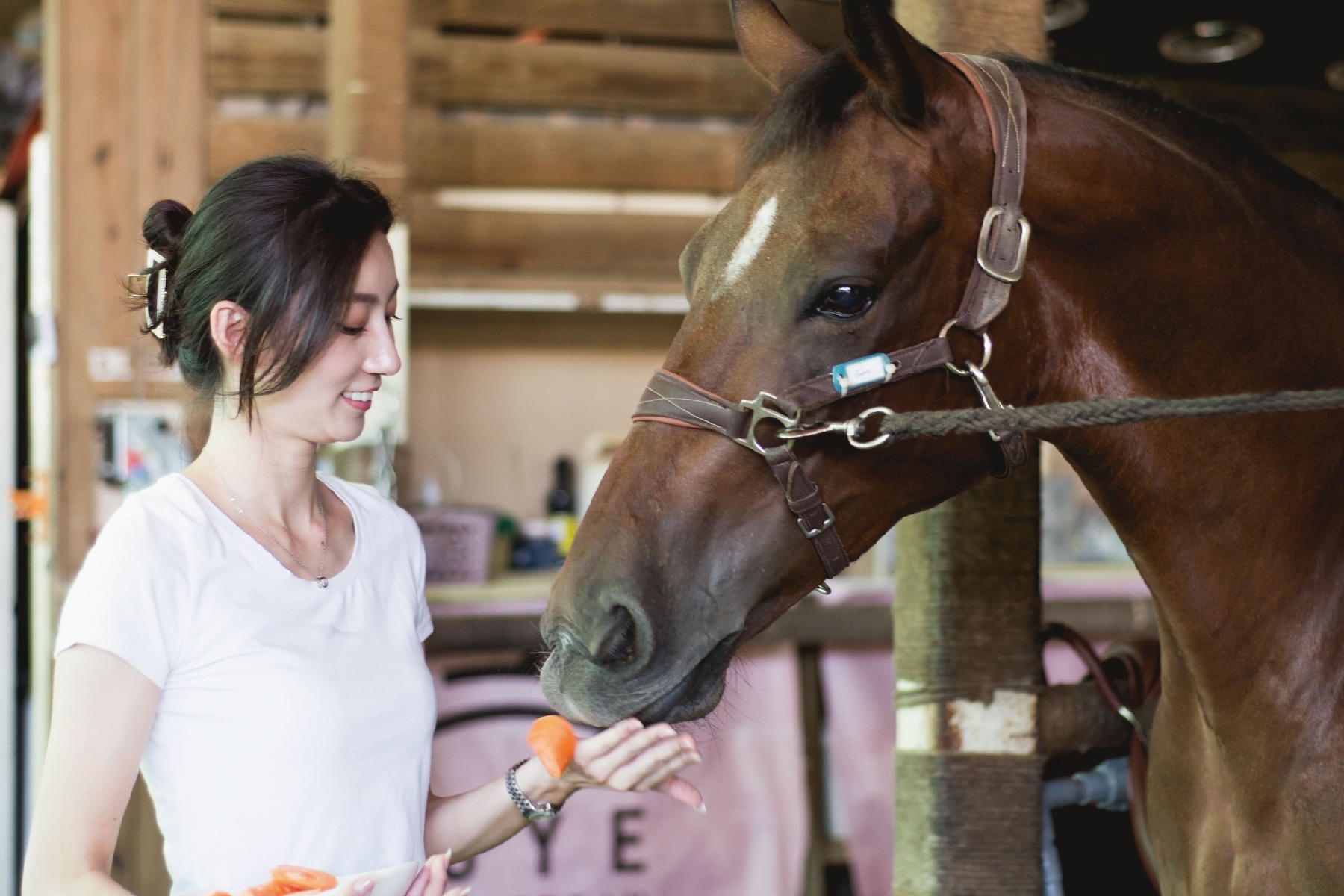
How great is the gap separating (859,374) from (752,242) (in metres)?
0.18

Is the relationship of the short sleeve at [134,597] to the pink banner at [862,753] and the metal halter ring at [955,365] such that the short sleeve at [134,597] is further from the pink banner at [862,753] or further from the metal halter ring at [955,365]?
the pink banner at [862,753]

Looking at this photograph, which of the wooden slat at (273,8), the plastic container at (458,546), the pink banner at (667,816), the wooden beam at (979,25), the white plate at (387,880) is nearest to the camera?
the white plate at (387,880)

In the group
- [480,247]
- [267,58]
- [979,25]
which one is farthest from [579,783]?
[480,247]

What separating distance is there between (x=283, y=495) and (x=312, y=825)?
1.25ft

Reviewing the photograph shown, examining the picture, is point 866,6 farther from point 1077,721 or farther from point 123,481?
point 123,481

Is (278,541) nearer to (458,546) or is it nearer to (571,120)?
(458,546)

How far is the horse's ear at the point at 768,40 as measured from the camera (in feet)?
4.82

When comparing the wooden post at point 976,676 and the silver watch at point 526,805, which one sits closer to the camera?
the silver watch at point 526,805

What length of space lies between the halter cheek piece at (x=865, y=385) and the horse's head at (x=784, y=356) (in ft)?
0.04

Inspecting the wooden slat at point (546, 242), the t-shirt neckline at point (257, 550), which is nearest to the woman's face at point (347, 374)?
the t-shirt neckline at point (257, 550)

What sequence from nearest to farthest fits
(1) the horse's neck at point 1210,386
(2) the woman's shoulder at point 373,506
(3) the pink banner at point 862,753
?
(1) the horse's neck at point 1210,386
(2) the woman's shoulder at point 373,506
(3) the pink banner at point 862,753

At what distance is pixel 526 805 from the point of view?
1.41 metres

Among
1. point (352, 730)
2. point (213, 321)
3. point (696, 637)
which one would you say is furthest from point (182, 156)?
point (696, 637)

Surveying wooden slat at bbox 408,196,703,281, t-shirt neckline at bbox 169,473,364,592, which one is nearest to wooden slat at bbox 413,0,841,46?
wooden slat at bbox 408,196,703,281
